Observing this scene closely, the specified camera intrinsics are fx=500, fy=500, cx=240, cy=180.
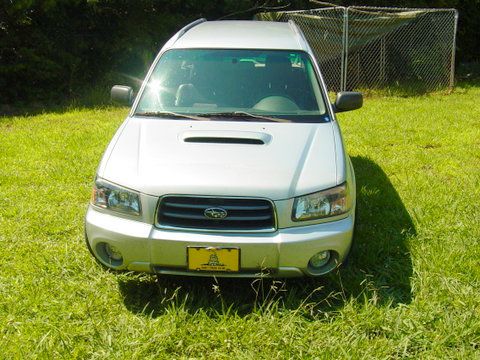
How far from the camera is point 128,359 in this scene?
2.64 meters

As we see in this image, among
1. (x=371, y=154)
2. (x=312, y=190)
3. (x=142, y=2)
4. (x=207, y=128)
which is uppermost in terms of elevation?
(x=142, y=2)

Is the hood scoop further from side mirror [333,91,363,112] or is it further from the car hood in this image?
side mirror [333,91,363,112]

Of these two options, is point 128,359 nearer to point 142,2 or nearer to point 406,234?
point 406,234

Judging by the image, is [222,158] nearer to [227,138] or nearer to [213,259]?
[227,138]

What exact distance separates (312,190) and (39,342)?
175cm

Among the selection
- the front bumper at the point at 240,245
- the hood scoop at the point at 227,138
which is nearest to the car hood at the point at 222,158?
the hood scoop at the point at 227,138

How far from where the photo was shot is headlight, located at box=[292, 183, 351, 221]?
2916mm

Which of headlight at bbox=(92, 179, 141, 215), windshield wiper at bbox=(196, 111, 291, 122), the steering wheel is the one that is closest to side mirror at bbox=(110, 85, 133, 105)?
windshield wiper at bbox=(196, 111, 291, 122)

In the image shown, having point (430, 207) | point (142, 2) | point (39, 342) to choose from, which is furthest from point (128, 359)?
point (142, 2)

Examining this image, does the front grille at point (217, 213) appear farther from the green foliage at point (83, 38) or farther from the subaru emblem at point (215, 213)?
the green foliage at point (83, 38)

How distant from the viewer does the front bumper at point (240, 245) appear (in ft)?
9.34

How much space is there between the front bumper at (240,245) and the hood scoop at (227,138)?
708mm

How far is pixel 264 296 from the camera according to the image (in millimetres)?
3268

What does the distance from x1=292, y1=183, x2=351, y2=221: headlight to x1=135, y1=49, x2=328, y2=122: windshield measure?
2.80 ft
